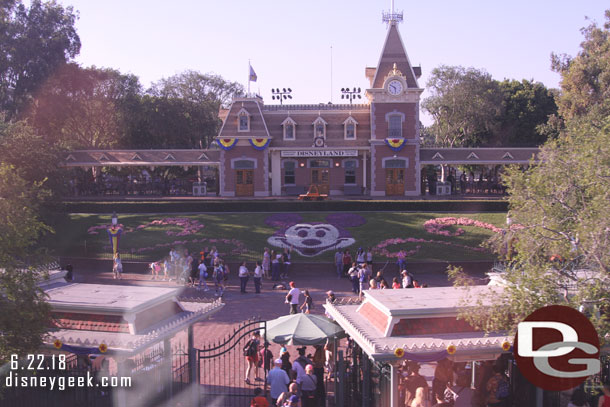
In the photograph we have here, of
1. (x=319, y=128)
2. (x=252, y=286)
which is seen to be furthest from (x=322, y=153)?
(x=252, y=286)

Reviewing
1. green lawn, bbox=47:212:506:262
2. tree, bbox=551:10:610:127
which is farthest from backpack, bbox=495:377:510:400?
tree, bbox=551:10:610:127

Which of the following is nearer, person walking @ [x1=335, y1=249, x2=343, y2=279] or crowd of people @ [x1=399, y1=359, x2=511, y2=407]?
crowd of people @ [x1=399, y1=359, x2=511, y2=407]

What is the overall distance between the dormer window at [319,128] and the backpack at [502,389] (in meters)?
31.9

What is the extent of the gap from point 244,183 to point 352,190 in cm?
850

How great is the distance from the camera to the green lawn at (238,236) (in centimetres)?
2644

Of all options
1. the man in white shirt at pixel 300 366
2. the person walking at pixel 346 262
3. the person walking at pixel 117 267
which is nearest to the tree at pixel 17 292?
the man in white shirt at pixel 300 366

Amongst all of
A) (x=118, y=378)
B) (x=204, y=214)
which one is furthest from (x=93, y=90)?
(x=118, y=378)

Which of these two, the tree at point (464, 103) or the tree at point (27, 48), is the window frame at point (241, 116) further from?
the tree at point (464, 103)

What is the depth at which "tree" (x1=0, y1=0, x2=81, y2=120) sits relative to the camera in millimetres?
41031

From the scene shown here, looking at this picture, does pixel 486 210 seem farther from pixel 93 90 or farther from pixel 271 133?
pixel 93 90

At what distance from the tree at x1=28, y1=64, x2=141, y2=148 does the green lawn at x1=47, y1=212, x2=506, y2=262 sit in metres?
17.1

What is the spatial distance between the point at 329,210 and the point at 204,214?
7816mm

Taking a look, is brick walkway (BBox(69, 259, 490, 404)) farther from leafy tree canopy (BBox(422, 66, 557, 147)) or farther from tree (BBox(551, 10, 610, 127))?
leafy tree canopy (BBox(422, 66, 557, 147))

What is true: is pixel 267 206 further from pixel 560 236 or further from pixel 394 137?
pixel 560 236
